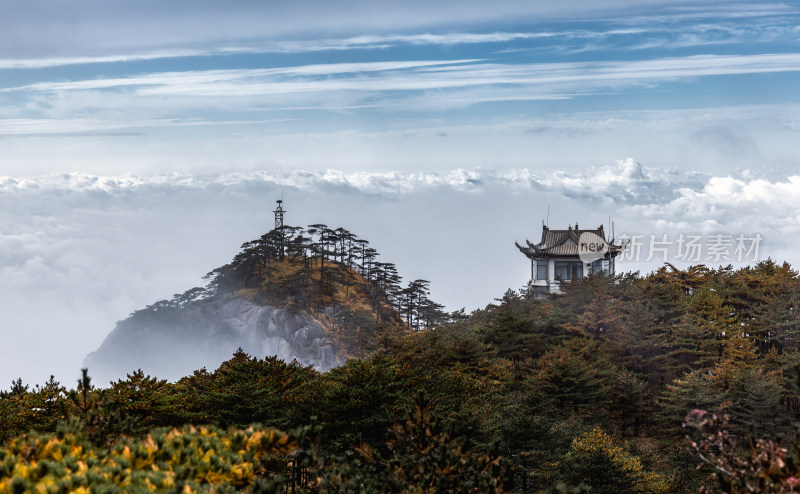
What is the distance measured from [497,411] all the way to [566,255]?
32.0 metres

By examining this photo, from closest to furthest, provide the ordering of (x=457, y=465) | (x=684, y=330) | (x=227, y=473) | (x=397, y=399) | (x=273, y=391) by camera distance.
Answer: (x=227, y=473)
(x=457, y=465)
(x=397, y=399)
(x=273, y=391)
(x=684, y=330)

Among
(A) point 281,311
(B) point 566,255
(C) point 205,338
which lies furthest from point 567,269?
(C) point 205,338

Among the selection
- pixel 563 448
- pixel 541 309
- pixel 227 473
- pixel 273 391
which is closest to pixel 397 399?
pixel 273 391

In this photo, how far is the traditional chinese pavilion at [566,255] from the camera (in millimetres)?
54594

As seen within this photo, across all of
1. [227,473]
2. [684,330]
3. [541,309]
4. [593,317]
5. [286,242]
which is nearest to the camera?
[227,473]

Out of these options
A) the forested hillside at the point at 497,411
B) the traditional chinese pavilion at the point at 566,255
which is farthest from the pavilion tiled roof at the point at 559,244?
the forested hillside at the point at 497,411

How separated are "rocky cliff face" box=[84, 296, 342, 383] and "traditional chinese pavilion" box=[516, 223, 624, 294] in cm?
1863

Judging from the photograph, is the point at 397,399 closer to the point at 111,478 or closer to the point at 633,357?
the point at 111,478

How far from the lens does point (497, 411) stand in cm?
2462

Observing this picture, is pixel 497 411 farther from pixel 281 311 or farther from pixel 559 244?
pixel 281 311

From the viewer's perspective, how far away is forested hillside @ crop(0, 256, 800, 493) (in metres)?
8.27

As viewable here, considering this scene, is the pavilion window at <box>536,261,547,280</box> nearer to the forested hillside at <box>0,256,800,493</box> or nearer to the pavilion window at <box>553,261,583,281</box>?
the pavilion window at <box>553,261,583,281</box>

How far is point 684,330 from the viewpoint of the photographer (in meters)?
37.0

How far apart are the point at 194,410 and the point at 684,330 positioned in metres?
26.6
